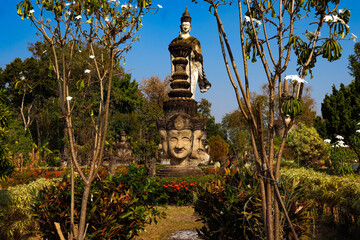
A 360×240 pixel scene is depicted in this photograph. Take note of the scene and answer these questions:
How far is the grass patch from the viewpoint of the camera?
21.2 ft

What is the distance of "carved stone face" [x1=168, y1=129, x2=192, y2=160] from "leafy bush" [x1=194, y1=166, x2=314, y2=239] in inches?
256

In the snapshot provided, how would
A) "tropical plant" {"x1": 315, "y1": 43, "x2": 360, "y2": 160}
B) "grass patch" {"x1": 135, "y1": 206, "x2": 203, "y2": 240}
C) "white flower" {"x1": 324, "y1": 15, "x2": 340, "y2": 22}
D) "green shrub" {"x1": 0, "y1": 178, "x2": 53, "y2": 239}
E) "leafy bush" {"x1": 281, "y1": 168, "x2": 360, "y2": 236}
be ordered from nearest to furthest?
"white flower" {"x1": 324, "y1": 15, "x2": 340, "y2": 22}
"green shrub" {"x1": 0, "y1": 178, "x2": 53, "y2": 239}
"grass patch" {"x1": 135, "y1": 206, "x2": 203, "y2": 240}
"leafy bush" {"x1": 281, "y1": 168, "x2": 360, "y2": 236}
"tropical plant" {"x1": 315, "y1": 43, "x2": 360, "y2": 160}

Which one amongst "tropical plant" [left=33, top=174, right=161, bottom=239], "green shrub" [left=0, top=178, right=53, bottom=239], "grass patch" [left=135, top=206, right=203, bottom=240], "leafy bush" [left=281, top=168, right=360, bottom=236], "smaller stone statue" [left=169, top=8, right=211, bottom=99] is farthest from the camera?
"smaller stone statue" [left=169, top=8, right=211, bottom=99]

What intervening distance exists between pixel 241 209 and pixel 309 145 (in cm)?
1279

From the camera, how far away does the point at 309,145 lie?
15.6 metres

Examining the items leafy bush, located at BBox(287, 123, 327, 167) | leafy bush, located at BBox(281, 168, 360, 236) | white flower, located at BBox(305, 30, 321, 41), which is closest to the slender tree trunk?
white flower, located at BBox(305, 30, 321, 41)

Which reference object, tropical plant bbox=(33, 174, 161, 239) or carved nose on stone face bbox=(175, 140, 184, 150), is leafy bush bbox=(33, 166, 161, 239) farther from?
carved nose on stone face bbox=(175, 140, 184, 150)

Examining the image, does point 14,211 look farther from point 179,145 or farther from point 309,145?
point 309,145

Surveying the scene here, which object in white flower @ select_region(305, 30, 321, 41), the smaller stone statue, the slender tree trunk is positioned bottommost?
the slender tree trunk

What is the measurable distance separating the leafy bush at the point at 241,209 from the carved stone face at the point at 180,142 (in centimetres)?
651

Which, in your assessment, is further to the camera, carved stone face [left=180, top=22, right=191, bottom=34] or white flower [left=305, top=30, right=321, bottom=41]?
carved stone face [left=180, top=22, right=191, bottom=34]

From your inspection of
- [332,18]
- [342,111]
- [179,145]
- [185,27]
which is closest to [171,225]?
[179,145]

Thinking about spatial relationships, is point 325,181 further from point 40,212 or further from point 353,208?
point 40,212

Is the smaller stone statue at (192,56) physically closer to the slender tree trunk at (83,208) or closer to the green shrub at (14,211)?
the green shrub at (14,211)
